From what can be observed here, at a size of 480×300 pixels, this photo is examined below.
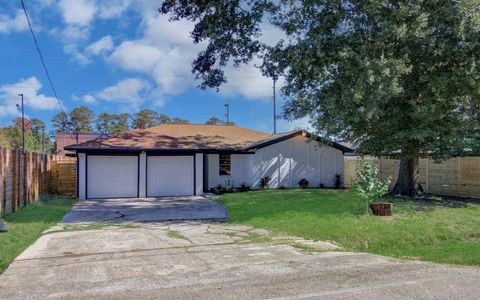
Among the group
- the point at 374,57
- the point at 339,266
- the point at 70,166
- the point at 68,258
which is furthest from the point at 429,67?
the point at 70,166

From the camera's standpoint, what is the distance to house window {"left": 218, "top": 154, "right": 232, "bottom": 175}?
2274 cm

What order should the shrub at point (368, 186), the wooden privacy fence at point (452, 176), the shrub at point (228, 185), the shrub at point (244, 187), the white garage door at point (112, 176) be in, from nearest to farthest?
the shrub at point (368, 186)
the wooden privacy fence at point (452, 176)
the white garage door at point (112, 176)
the shrub at point (228, 185)
the shrub at point (244, 187)

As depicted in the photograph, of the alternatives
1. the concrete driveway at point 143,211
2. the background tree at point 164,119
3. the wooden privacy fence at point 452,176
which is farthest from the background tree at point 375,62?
the background tree at point 164,119

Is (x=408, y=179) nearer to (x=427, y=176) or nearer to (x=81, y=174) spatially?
(x=427, y=176)

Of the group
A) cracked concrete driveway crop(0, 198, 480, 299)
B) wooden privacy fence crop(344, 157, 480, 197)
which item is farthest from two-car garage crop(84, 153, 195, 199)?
cracked concrete driveway crop(0, 198, 480, 299)

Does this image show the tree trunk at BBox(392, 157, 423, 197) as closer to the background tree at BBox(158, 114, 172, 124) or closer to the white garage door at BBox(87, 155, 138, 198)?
the white garage door at BBox(87, 155, 138, 198)

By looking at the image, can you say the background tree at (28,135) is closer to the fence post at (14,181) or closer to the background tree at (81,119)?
the background tree at (81,119)

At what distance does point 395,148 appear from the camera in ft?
52.5

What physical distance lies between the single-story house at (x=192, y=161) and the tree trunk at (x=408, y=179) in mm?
3697

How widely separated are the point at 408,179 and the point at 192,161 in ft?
33.0

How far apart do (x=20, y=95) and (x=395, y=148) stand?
37.4 meters

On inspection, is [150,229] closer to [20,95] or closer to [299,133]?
[299,133]

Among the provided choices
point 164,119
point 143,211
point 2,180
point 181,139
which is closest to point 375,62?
point 143,211

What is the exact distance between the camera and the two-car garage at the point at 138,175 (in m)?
19.4
